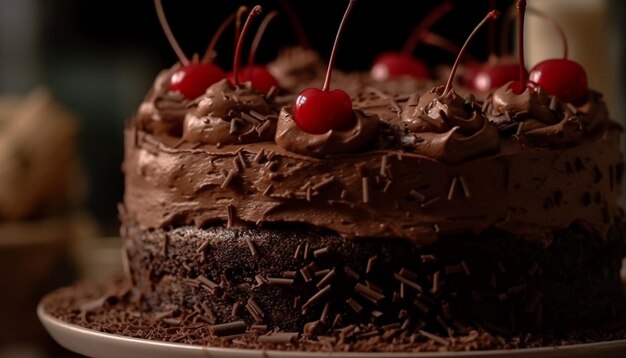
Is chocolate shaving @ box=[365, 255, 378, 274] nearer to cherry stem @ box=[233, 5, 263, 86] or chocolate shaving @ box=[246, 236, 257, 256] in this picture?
chocolate shaving @ box=[246, 236, 257, 256]

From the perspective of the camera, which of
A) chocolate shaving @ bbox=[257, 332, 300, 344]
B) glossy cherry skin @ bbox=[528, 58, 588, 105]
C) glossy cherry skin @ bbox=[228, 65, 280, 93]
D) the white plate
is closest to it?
the white plate

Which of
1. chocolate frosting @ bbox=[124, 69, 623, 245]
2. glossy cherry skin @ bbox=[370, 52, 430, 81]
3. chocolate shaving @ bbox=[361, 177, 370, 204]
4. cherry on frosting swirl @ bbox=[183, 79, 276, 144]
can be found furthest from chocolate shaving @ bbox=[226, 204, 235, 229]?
glossy cherry skin @ bbox=[370, 52, 430, 81]

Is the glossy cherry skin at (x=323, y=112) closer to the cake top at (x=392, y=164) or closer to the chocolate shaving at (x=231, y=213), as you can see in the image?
the cake top at (x=392, y=164)

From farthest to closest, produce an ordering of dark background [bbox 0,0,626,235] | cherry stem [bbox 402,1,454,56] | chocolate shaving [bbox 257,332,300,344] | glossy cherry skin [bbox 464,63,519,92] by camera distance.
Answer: dark background [bbox 0,0,626,235] < cherry stem [bbox 402,1,454,56] < glossy cherry skin [bbox 464,63,519,92] < chocolate shaving [bbox 257,332,300,344]

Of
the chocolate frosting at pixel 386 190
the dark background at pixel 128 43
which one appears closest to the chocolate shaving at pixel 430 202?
the chocolate frosting at pixel 386 190

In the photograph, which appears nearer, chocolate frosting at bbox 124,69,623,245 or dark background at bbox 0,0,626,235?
chocolate frosting at bbox 124,69,623,245

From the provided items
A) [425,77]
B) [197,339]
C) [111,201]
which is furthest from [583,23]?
[111,201]

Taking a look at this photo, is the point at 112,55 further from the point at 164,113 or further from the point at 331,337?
the point at 331,337

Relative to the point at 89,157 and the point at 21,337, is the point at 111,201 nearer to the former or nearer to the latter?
the point at 89,157
